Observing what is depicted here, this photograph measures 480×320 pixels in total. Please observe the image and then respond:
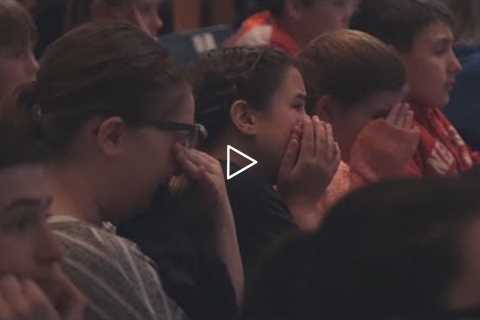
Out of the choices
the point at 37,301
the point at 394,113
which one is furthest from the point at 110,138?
the point at 394,113

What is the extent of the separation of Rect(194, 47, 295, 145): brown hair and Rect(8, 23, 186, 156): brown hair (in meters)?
0.49

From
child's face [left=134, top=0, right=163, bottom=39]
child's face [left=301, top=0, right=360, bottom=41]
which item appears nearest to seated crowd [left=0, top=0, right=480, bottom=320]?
child's face [left=134, top=0, right=163, bottom=39]

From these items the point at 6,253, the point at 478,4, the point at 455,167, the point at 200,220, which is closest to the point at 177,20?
the point at 478,4

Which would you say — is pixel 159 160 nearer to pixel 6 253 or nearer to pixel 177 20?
pixel 6 253

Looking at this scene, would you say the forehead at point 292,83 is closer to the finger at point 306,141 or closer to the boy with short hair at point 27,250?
the finger at point 306,141

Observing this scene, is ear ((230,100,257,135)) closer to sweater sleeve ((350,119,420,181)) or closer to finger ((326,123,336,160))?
finger ((326,123,336,160))

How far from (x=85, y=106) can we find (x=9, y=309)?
1.64 ft

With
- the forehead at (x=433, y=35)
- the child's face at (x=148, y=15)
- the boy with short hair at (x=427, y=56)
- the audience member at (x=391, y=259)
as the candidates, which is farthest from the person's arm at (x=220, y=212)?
the child's face at (x=148, y=15)

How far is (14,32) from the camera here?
2.95 metres

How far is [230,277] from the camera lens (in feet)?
7.54

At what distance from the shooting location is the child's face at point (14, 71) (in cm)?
286

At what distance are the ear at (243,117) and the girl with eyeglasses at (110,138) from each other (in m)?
0.44

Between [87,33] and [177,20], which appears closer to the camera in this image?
[87,33]

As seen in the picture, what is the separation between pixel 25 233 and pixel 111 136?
39 centimetres
